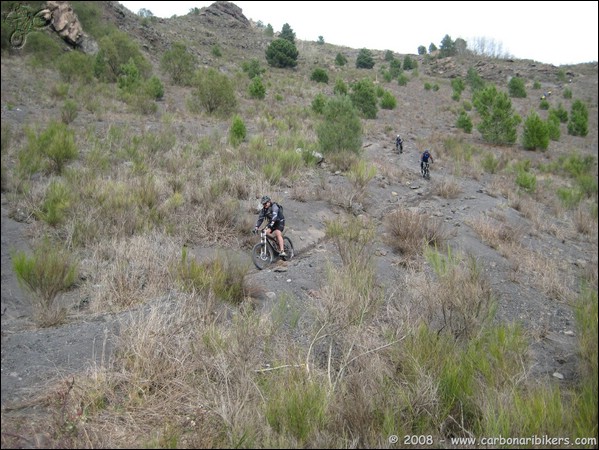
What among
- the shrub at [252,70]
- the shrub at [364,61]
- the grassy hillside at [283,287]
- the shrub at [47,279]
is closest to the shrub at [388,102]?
Answer: the shrub at [252,70]

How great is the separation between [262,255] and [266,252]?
0.11 metres

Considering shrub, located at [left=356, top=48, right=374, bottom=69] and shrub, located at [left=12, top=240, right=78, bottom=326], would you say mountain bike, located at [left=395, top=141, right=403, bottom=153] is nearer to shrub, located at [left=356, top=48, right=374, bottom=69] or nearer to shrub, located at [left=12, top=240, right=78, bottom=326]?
shrub, located at [left=12, top=240, right=78, bottom=326]

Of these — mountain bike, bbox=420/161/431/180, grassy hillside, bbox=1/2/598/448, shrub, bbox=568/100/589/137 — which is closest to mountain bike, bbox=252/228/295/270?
grassy hillside, bbox=1/2/598/448

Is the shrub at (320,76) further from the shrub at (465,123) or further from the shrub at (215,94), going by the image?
the shrub at (215,94)

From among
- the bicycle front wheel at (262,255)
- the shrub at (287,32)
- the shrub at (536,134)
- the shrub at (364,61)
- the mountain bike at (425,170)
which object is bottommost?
the bicycle front wheel at (262,255)

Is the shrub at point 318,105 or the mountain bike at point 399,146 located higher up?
the shrub at point 318,105

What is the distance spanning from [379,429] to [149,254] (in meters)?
4.60

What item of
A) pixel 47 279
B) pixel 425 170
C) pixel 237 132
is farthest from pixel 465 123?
pixel 47 279

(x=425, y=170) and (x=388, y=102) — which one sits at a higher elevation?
(x=388, y=102)

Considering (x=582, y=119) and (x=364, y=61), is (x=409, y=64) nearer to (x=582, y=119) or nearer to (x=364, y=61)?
(x=364, y=61)

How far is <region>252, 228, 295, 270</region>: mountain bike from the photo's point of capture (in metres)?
7.37

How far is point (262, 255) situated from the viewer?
7.45 meters

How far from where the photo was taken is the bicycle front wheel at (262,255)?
24.1ft

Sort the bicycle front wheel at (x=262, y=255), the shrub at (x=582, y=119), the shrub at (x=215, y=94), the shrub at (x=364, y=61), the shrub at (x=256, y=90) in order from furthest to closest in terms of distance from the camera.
Result: the shrub at (x=364, y=61), the shrub at (x=256, y=90), the shrub at (x=215, y=94), the bicycle front wheel at (x=262, y=255), the shrub at (x=582, y=119)
